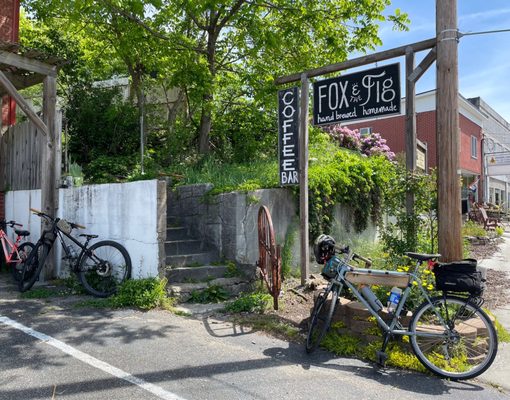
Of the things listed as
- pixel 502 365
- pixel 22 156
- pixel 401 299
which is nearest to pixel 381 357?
pixel 401 299

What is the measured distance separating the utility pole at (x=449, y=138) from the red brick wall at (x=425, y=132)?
1729cm

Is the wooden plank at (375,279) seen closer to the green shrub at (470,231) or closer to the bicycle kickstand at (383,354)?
the bicycle kickstand at (383,354)

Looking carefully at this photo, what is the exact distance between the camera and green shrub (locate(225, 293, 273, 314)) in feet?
20.0

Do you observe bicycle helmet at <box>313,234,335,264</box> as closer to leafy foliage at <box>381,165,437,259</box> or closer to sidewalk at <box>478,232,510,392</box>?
leafy foliage at <box>381,165,437,259</box>

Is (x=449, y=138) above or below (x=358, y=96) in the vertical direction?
below

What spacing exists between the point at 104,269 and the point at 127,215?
885 mm

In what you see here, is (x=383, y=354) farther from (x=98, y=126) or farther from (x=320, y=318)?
(x=98, y=126)

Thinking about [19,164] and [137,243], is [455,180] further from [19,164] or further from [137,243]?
[19,164]

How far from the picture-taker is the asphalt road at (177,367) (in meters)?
3.67

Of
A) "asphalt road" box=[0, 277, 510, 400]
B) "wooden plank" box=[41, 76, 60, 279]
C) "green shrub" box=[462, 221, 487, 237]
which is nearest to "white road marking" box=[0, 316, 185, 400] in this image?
"asphalt road" box=[0, 277, 510, 400]

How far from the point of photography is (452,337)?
4184 mm

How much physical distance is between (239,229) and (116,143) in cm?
568

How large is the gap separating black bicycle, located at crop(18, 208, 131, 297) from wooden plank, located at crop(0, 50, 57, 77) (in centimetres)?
265

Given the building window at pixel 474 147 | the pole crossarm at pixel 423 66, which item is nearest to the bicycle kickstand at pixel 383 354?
the pole crossarm at pixel 423 66
